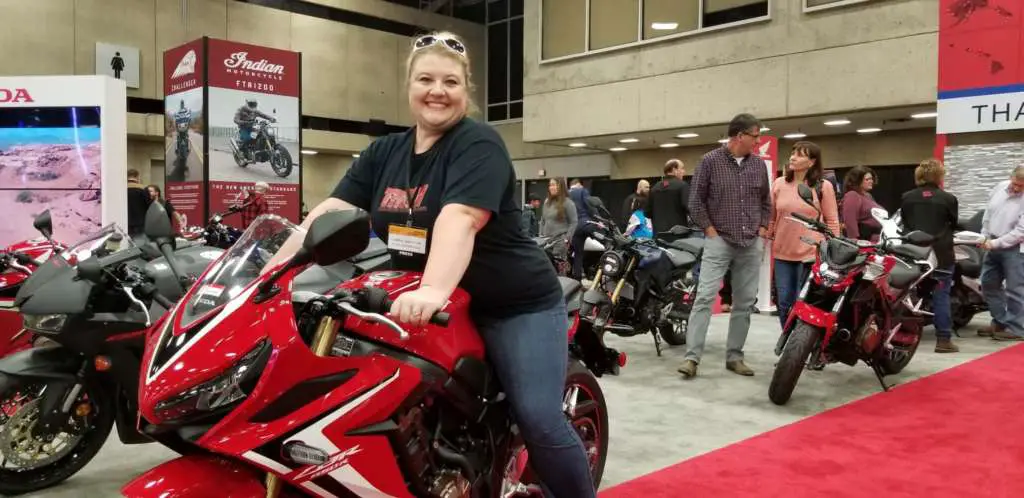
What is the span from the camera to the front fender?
148 centimetres

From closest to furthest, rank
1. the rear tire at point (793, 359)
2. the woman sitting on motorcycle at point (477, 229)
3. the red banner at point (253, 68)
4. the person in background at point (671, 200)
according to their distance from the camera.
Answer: the woman sitting on motorcycle at point (477, 229) < the rear tire at point (793, 359) < the person in background at point (671, 200) < the red banner at point (253, 68)

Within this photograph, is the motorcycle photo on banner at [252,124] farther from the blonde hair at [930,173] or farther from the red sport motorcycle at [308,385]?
the red sport motorcycle at [308,385]

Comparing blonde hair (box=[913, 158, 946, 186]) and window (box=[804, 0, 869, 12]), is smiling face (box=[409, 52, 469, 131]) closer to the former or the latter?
blonde hair (box=[913, 158, 946, 186])

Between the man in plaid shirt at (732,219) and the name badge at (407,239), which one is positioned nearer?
the name badge at (407,239)

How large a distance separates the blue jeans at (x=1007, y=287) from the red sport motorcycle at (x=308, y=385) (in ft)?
21.0

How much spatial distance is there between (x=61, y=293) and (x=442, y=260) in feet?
6.24

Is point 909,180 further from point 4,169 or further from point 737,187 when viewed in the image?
point 4,169

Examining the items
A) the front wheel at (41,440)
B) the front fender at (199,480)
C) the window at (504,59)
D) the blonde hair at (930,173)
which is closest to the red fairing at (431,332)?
the front fender at (199,480)

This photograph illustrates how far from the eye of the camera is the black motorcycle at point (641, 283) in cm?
579

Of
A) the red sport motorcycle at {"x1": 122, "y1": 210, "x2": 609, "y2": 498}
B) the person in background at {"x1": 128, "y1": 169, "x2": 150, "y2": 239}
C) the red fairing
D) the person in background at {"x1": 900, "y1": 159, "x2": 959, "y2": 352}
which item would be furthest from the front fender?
the person in background at {"x1": 128, "y1": 169, "x2": 150, "y2": 239}

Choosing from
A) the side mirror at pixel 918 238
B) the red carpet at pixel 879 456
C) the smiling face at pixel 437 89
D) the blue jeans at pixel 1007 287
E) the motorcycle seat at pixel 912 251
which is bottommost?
the red carpet at pixel 879 456

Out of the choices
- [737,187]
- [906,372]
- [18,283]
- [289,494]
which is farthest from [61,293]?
[906,372]

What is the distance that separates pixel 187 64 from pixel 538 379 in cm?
794

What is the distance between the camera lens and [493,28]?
22891 millimetres
